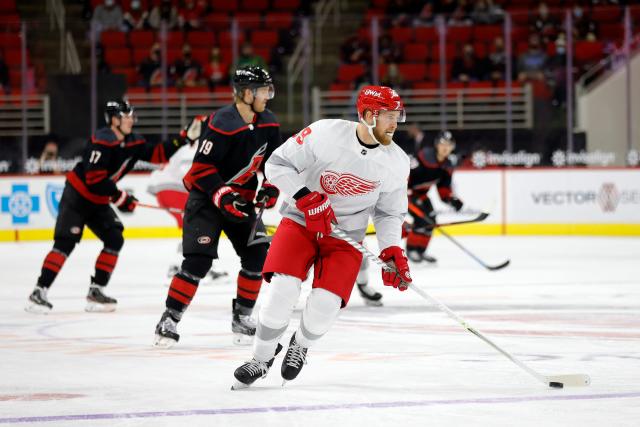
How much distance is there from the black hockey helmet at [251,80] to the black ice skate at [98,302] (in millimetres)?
2051

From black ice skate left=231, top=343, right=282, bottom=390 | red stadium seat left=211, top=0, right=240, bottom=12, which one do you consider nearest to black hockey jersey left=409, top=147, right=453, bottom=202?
black ice skate left=231, top=343, right=282, bottom=390

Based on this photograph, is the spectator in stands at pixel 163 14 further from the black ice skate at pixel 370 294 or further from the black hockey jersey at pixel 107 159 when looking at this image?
the black ice skate at pixel 370 294

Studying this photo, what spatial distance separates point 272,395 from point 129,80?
10.5 meters

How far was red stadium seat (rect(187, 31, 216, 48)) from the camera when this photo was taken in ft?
46.2

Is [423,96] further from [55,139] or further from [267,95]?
[267,95]

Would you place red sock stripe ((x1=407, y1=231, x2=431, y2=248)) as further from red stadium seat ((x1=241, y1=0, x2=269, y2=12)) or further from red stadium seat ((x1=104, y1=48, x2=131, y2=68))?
red stadium seat ((x1=241, y1=0, x2=269, y2=12))

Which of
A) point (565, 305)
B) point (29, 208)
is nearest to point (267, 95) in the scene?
point (565, 305)

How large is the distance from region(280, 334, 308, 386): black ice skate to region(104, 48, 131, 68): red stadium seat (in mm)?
10074

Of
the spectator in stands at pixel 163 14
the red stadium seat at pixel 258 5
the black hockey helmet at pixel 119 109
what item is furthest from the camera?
the red stadium seat at pixel 258 5

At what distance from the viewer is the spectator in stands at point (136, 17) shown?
14.5 m

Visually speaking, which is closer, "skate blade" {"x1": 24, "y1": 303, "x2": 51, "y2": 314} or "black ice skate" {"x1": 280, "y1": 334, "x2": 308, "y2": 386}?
"black ice skate" {"x1": 280, "y1": 334, "x2": 308, "y2": 386}

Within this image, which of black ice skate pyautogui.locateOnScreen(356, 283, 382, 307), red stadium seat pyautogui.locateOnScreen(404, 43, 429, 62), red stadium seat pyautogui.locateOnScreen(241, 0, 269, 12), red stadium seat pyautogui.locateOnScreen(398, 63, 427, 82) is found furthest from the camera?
red stadium seat pyautogui.locateOnScreen(241, 0, 269, 12)

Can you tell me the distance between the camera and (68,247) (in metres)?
6.95

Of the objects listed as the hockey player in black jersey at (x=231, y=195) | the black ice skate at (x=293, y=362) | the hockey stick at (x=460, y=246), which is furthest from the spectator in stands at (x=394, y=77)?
the black ice skate at (x=293, y=362)
